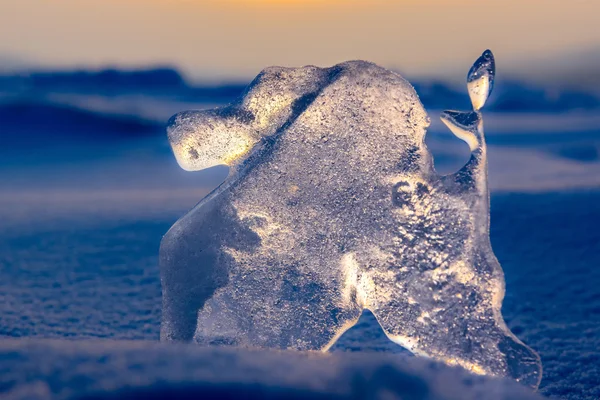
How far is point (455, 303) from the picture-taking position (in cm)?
202

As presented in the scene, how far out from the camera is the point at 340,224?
210 cm

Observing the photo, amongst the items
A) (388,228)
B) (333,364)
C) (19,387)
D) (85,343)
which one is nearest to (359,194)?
(388,228)

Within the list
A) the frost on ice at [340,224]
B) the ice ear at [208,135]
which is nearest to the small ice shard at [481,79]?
the frost on ice at [340,224]

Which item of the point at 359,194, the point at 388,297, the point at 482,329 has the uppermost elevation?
the point at 359,194

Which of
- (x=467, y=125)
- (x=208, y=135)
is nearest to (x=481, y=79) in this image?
(x=467, y=125)

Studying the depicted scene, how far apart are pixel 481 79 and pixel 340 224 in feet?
2.45

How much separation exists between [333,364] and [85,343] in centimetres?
55

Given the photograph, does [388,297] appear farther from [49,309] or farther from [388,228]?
[49,309]

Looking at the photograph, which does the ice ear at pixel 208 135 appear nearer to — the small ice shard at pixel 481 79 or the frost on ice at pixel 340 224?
the frost on ice at pixel 340 224

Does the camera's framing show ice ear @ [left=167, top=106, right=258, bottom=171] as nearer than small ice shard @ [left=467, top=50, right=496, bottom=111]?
No

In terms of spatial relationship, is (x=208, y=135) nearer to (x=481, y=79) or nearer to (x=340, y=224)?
(x=340, y=224)

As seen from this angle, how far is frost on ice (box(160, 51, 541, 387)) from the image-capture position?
2.03 m

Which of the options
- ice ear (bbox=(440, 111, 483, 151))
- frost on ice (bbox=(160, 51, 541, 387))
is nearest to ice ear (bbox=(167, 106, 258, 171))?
frost on ice (bbox=(160, 51, 541, 387))

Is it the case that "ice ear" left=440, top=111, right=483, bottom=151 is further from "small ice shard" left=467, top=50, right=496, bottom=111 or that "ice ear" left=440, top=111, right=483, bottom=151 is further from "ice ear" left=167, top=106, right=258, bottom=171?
"ice ear" left=167, top=106, right=258, bottom=171
